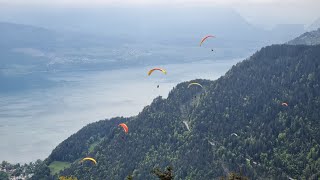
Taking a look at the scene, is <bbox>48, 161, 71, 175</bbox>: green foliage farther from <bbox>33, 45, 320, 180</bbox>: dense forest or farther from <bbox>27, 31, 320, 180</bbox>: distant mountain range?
<bbox>33, 45, 320, 180</bbox>: dense forest

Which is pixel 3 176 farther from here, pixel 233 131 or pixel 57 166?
pixel 233 131

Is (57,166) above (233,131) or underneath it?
underneath

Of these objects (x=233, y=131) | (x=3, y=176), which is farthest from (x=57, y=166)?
(x=233, y=131)

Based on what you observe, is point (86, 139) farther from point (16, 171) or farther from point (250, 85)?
point (250, 85)

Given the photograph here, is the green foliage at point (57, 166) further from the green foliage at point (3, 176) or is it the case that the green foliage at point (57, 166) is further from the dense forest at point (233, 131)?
the green foliage at point (3, 176)

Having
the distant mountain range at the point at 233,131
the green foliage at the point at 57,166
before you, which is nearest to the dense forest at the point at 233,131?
the distant mountain range at the point at 233,131

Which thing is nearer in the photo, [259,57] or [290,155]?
[290,155]

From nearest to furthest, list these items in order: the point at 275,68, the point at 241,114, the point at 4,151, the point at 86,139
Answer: the point at 241,114 < the point at 275,68 < the point at 86,139 < the point at 4,151

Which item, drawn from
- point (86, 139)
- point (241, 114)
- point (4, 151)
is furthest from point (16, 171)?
point (241, 114)
